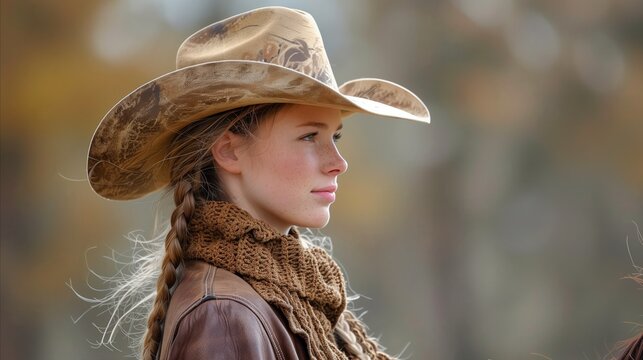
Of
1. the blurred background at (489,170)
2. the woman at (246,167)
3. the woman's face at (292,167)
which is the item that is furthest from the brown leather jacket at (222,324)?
the blurred background at (489,170)

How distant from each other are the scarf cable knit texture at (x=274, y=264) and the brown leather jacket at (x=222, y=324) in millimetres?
27

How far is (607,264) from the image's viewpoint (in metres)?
13.8

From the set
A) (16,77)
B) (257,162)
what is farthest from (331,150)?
(16,77)

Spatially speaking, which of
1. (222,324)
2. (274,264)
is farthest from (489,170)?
(222,324)

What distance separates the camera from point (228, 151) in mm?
3008

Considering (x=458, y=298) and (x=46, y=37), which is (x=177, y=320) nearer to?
(x=46, y=37)

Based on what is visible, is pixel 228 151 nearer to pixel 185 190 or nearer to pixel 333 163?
pixel 185 190

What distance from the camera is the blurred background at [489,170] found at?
525 inches

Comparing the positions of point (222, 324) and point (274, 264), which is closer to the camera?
point (222, 324)

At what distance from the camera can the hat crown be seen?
2939mm

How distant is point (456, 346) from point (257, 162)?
1110 cm

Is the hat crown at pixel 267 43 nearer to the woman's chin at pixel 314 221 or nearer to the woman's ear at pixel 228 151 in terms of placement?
the woman's ear at pixel 228 151

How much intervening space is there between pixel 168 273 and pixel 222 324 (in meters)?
0.33

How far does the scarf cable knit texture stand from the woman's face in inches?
2.3
